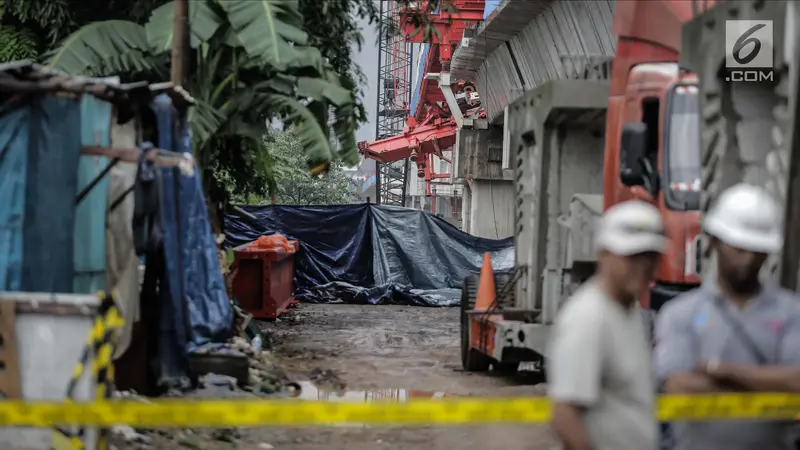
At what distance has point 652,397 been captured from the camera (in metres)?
3.28

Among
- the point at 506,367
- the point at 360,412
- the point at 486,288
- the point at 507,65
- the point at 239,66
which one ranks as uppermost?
the point at 507,65

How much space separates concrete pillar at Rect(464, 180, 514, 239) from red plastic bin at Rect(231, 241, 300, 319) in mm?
14521

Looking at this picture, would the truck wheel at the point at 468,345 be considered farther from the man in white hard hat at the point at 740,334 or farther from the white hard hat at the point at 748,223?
the white hard hat at the point at 748,223

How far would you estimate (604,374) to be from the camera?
318cm

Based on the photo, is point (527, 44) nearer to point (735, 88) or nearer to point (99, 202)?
point (99, 202)

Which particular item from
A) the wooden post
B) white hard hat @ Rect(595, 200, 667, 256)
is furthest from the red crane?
white hard hat @ Rect(595, 200, 667, 256)

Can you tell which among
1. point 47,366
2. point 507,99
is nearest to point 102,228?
point 47,366

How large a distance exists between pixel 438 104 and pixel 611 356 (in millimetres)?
40267

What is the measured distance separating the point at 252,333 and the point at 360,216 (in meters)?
11.0

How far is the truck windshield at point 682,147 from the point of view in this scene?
759cm

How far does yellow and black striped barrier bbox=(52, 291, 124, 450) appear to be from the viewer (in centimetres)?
555

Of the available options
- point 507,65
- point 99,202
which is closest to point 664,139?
point 99,202

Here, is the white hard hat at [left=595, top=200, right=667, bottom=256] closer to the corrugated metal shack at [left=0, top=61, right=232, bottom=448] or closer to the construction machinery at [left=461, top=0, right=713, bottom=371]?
the construction machinery at [left=461, top=0, right=713, bottom=371]

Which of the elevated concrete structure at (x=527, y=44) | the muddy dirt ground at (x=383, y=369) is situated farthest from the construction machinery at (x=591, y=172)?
the elevated concrete structure at (x=527, y=44)
